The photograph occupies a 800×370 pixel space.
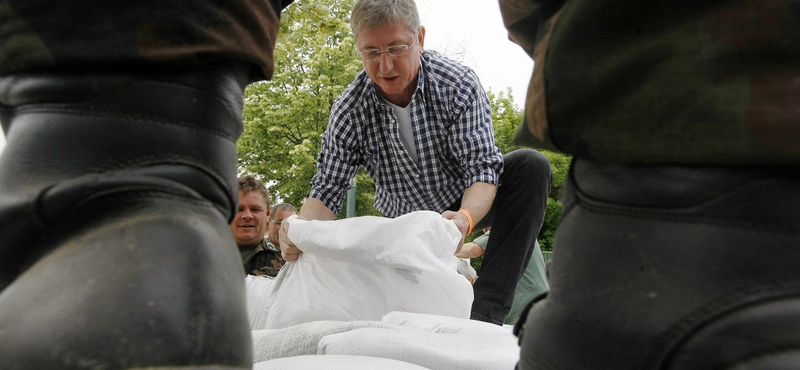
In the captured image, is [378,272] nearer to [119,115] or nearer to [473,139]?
[473,139]

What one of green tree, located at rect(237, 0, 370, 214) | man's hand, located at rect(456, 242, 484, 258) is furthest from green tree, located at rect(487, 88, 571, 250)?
man's hand, located at rect(456, 242, 484, 258)

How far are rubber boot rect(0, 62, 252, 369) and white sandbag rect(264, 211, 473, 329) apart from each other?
45.6 inches

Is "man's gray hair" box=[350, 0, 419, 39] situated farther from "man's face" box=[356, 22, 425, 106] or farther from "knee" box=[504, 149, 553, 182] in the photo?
"knee" box=[504, 149, 553, 182]

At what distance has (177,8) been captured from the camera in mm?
480

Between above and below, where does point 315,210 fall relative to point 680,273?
below

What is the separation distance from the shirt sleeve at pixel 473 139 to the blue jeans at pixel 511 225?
9 cm

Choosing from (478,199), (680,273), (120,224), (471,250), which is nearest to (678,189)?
(680,273)

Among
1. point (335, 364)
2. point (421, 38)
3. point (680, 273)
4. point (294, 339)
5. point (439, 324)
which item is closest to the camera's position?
point (680, 273)

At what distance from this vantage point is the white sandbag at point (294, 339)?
121cm

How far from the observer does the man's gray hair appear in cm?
248

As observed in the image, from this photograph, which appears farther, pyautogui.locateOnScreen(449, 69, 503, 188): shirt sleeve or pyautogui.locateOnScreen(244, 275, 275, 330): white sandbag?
pyautogui.locateOnScreen(449, 69, 503, 188): shirt sleeve

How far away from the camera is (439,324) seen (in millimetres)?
1402

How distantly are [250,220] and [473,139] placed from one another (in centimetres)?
210

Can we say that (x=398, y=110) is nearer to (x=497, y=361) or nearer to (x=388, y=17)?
(x=388, y=17)
